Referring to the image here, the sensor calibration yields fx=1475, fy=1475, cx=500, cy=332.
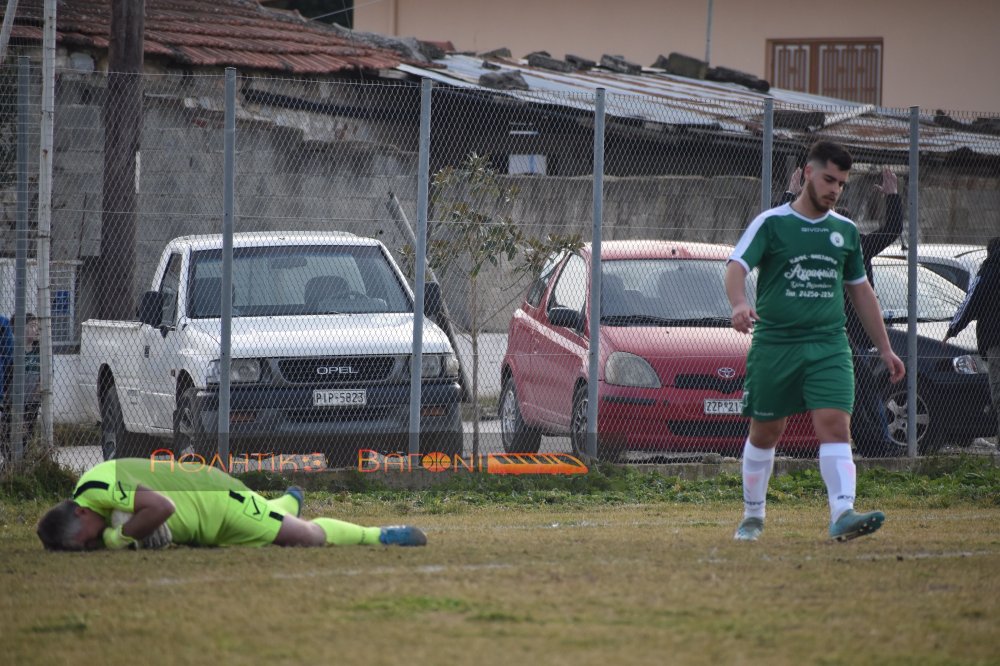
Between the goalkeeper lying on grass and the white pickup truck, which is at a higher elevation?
the white pickup truck

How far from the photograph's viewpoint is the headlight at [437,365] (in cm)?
1052

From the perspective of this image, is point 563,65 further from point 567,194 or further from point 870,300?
point 870,300

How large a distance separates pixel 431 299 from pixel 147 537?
4.21 metres

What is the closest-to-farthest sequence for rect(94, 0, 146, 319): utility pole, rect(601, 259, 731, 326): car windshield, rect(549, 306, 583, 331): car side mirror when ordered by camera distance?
1. rect(94, 0, 146, 319): utility pole
2. rect(549, 306, 583, 331): car side mirror
3. rect(601, 259, 731, 326): car windshield

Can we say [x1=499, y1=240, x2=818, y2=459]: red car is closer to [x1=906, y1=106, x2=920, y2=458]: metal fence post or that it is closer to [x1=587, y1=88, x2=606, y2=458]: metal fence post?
→ [x1=587, y1=88, x2=606, y2=458]: metal fence post

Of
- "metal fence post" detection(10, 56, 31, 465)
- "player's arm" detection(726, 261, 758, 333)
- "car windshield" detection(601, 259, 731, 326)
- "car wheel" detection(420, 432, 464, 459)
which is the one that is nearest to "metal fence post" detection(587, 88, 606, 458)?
"car windshield" detection(601, 259, 731, 326)

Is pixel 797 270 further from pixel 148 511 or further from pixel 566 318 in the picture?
pixel 566 318

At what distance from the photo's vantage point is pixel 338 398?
402 inches

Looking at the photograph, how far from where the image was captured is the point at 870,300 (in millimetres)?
7699

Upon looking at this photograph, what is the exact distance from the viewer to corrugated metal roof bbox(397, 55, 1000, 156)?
14.8 metres

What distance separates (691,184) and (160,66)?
6514mm

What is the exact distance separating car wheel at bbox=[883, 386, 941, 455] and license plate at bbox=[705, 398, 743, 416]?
5.84 feet

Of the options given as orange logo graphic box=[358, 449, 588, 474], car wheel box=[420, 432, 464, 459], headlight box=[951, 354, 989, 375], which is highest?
headlight box=[951, 354, 989, 375]

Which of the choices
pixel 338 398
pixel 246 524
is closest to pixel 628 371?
pixel 338 398
